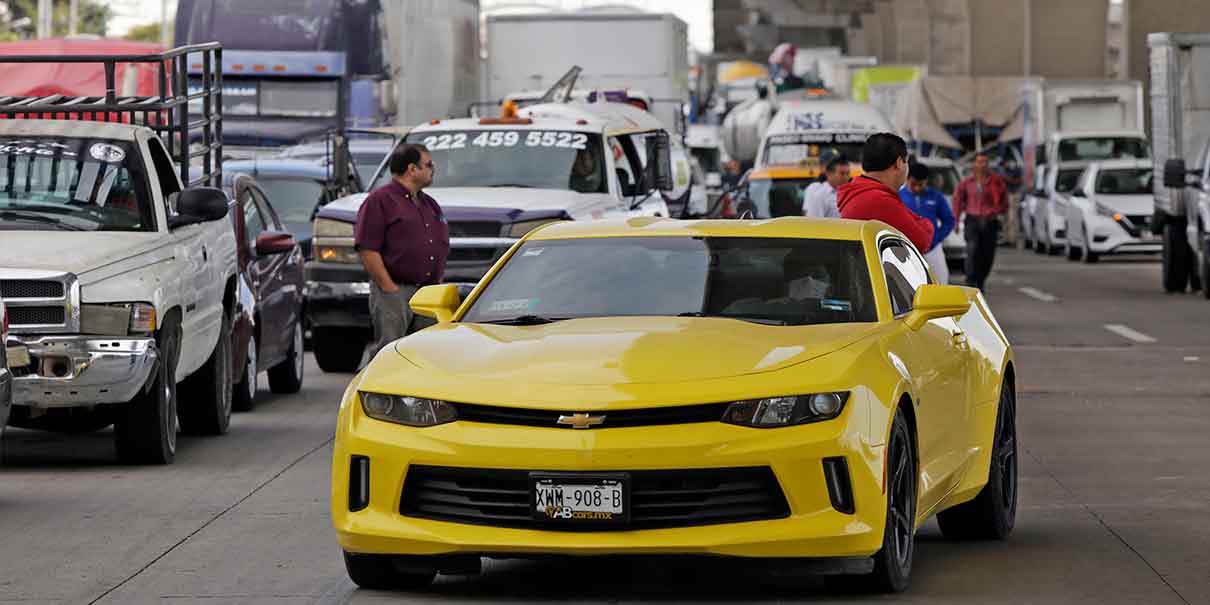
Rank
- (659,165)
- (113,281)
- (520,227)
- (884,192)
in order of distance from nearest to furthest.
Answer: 1. (884,192)
2. (113,281)
3. (520,227)
4. (659,165)

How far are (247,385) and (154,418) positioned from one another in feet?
11.1

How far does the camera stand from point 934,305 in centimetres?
898

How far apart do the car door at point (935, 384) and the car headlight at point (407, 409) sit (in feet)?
5.27

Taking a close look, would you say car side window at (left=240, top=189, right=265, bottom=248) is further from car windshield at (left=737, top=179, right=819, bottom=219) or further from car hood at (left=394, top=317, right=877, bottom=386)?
car windshield at (left=737, top=179, right=819, bottom=219)

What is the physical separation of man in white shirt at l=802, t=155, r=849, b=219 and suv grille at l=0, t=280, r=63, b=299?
902cm

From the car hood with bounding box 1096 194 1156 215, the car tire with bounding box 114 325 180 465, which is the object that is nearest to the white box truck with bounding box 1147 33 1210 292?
the car hood with bounding box 1096 194 1156 215

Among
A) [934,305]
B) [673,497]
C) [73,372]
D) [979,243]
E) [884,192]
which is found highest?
[884,192]

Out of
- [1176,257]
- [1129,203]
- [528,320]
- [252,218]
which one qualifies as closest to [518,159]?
[252,218]

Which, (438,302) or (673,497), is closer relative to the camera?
(673,497)

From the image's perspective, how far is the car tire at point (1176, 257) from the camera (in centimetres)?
3166

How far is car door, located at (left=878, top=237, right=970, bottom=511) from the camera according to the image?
8758mm

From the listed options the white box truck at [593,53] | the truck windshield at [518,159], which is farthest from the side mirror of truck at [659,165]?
the white box truck at [593,53]

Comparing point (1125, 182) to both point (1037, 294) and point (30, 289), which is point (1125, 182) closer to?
point (1037, 294)

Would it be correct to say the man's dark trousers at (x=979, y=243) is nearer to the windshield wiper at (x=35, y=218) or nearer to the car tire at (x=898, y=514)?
the windshield wiper at (x=35, y=218)
